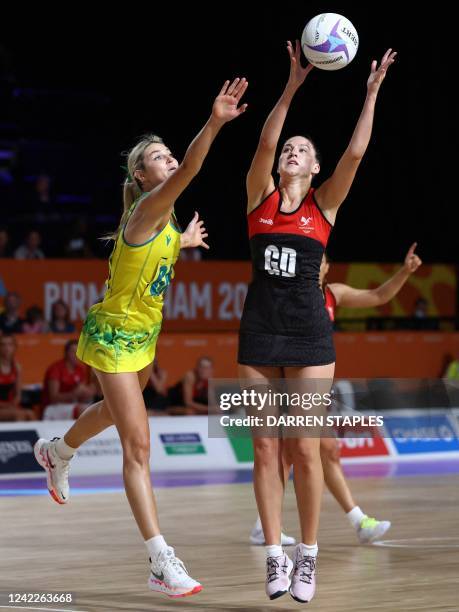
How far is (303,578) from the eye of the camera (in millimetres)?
5523

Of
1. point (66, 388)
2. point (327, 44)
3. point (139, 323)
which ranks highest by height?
point (327, 44)

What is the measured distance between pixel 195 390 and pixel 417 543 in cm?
654

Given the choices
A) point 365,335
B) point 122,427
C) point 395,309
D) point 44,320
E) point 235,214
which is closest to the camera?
point 122,427

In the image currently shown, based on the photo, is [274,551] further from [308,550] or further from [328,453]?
[328,453]

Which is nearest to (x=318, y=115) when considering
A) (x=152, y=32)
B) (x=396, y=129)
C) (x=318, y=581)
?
(x=396, y=129)

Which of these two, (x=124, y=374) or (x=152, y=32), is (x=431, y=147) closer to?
(x=152, y=32)

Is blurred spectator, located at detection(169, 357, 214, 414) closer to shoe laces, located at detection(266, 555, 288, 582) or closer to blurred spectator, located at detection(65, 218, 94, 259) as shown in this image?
blurred spectator, located at detection(65, 218, 94, 259)

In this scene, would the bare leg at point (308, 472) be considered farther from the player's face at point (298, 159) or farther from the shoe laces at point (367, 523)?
the shoe laces at point (367, 523)

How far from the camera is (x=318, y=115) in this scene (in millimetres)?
18750

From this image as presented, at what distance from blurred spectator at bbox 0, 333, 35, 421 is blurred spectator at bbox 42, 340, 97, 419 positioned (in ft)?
0.89

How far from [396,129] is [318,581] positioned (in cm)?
1403

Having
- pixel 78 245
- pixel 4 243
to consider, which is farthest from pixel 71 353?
pixel 78 245

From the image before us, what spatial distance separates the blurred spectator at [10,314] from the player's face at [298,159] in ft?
26.7

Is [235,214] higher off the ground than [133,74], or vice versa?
[133,74]
